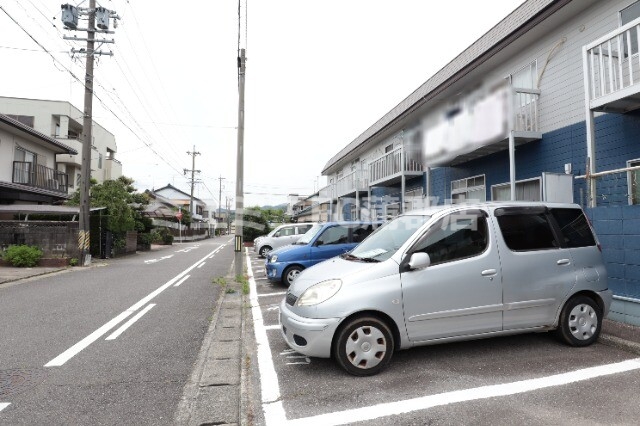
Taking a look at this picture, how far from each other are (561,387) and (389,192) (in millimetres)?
13747

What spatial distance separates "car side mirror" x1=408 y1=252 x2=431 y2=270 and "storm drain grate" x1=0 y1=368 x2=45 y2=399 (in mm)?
3698

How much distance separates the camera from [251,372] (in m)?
3.81

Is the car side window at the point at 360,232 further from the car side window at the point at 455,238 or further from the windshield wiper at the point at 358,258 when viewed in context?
the car side window at the point at 455,238

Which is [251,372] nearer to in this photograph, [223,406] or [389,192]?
[223,406]

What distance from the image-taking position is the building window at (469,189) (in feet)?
33.8

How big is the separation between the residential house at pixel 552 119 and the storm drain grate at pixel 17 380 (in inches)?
273

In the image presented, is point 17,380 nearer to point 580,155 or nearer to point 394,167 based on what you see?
point 580,155

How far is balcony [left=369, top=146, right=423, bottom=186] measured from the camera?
42.7ft

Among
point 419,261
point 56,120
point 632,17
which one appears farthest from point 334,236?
point 56,120

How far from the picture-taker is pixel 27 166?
19562mm

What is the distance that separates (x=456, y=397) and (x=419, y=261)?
47.4 inches

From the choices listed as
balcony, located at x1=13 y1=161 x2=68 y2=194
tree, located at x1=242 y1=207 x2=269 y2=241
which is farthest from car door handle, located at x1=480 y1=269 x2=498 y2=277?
tree, located at x1=242 y1=207 x2=269 y2=241

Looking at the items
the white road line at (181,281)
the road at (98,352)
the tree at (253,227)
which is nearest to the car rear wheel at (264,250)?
the white road line at (181,281)

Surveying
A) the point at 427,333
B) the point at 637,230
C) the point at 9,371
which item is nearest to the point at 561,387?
the point at 427,333
